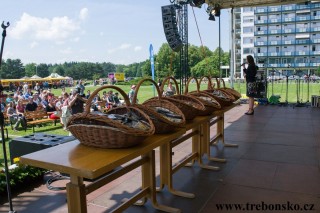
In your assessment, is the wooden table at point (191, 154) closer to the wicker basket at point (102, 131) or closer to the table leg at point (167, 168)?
the table leg at point (167, 168)

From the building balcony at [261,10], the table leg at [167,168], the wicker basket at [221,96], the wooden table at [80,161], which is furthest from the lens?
the building balcony at [261,10]

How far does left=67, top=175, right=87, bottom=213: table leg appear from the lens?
5.89 feet

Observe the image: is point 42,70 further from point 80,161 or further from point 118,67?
point 80,161

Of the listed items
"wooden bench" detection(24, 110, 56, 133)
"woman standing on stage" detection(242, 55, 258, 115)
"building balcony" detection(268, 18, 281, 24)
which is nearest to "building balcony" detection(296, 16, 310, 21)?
"building balcony" detection(268, 18, 281, 24)

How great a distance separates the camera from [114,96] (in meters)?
12.5

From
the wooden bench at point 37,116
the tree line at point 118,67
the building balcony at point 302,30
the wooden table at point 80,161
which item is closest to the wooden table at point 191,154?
the wooden table at point 80,161

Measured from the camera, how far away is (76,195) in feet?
5.93

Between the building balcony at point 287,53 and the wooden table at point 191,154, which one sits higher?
the building balcony at point 287,53

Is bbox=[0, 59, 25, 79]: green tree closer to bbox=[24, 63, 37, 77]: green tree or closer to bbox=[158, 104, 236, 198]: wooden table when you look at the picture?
bbox=[24, 63, 37, 77]: green tree

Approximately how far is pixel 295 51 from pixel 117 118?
6507 cm

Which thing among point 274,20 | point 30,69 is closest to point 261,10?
point 274,20

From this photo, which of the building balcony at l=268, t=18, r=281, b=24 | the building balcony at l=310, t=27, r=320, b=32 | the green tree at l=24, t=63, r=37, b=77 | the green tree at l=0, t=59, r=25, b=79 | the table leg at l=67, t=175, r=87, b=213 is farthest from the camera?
the green tree at l=24, t=63, r=37, b=77

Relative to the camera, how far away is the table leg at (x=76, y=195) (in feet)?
5.89

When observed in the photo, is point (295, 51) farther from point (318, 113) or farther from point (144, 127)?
point (144, 127)
